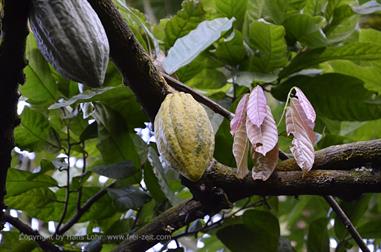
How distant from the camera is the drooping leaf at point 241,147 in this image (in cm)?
98

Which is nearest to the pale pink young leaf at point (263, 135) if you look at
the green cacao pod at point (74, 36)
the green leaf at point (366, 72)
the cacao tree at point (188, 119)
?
the cacao tree at point (188, 119)

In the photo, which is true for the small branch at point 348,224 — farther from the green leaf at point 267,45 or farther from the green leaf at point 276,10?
the green leaf at point 276,10

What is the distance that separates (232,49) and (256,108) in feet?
1.47

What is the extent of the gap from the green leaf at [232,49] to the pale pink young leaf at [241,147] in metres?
0.43

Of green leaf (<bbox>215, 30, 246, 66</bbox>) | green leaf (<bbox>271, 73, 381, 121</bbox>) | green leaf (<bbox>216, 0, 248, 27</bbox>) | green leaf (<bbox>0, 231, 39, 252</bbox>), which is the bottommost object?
green leaf (<bbox>0, 231, 39, 252</bbox>)

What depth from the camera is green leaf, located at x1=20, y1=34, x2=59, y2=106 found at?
1.27 meters

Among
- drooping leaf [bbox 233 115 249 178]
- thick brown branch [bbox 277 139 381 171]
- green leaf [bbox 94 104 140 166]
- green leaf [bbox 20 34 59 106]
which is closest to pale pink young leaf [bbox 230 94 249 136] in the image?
drooping leaf [bbox 233 115 249 178]

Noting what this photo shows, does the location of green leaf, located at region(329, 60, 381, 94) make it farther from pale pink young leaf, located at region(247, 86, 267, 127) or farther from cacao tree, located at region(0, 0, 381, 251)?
pale pink young leaf, located at region(247, 86, 267, 127)

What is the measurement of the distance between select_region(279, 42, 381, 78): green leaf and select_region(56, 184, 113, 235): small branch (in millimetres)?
476

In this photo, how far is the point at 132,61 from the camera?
96 cm

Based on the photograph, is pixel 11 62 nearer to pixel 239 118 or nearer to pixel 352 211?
pixel 239 118

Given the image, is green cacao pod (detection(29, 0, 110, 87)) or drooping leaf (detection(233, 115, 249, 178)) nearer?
green cacao pod (detection(29, 0, 110, 87))

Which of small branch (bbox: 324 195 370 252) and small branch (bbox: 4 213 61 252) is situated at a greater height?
small branch (bbox: 4 213 61 252)

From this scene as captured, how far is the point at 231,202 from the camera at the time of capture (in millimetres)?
1075
